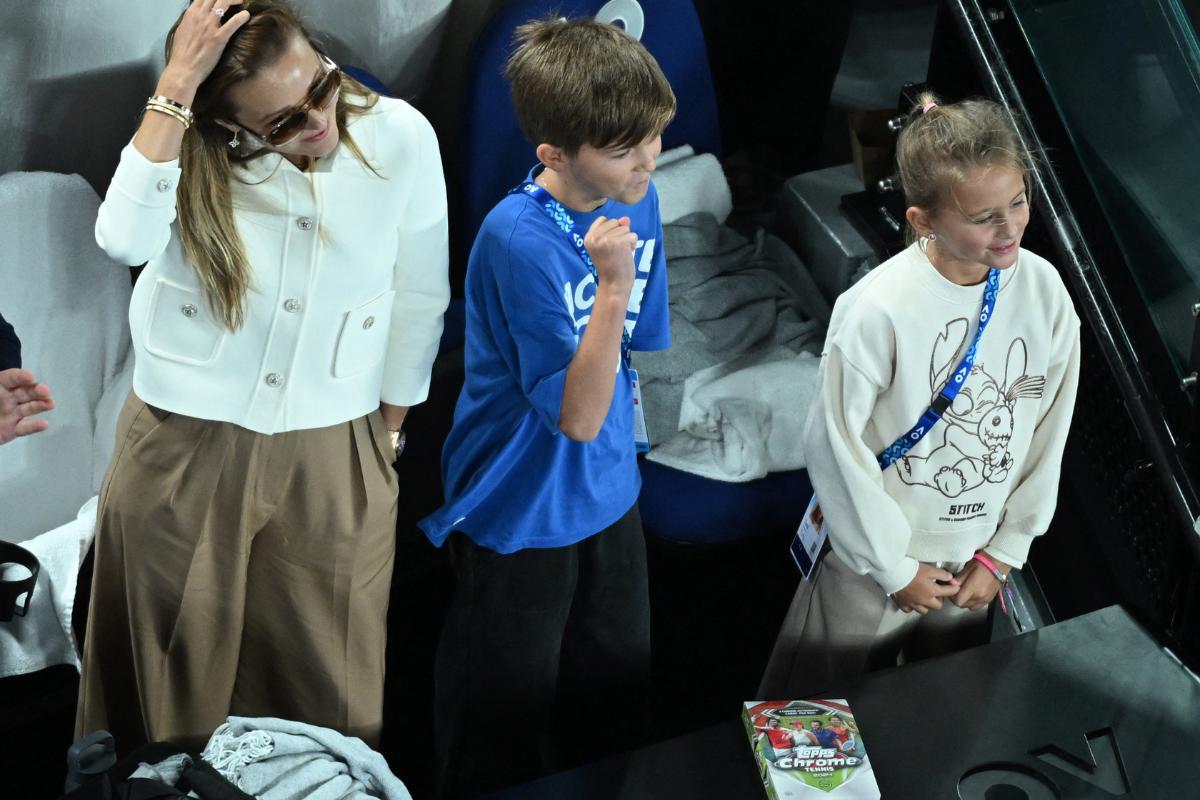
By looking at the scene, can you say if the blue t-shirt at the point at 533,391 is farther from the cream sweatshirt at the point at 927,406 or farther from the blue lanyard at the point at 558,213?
the cream sweatshirt at the point at 927,406

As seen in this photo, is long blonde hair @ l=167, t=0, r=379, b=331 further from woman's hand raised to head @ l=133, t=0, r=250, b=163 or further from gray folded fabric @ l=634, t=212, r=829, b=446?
gray folded fabric @ l=634, t=212, r=829, b=446

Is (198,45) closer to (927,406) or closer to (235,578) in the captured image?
(235,578)

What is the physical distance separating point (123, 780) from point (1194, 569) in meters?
1.62

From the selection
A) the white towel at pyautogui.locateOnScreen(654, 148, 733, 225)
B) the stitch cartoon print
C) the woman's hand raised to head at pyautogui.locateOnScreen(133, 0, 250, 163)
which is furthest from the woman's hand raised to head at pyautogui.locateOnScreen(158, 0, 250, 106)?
the white towel at pyautogui.locateOnScreen(654, 148, 733, 225)

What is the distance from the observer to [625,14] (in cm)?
277

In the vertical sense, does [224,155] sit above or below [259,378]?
above

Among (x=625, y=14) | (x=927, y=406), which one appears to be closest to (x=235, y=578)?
(x=927, y=406)

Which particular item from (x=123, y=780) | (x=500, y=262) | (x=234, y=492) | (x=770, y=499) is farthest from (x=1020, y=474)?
(x=123, y=780)

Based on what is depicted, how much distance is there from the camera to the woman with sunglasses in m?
1.72

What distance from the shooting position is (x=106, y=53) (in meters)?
2.43

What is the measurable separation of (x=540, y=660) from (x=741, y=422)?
2.54 ft

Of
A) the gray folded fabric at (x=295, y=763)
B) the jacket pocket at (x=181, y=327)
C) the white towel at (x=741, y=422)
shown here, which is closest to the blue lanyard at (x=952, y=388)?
the white towel at (x=741, y=422)

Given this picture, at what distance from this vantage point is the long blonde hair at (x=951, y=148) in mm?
1846

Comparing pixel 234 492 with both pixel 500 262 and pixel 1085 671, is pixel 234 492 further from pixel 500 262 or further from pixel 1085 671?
pixel 1085 671
